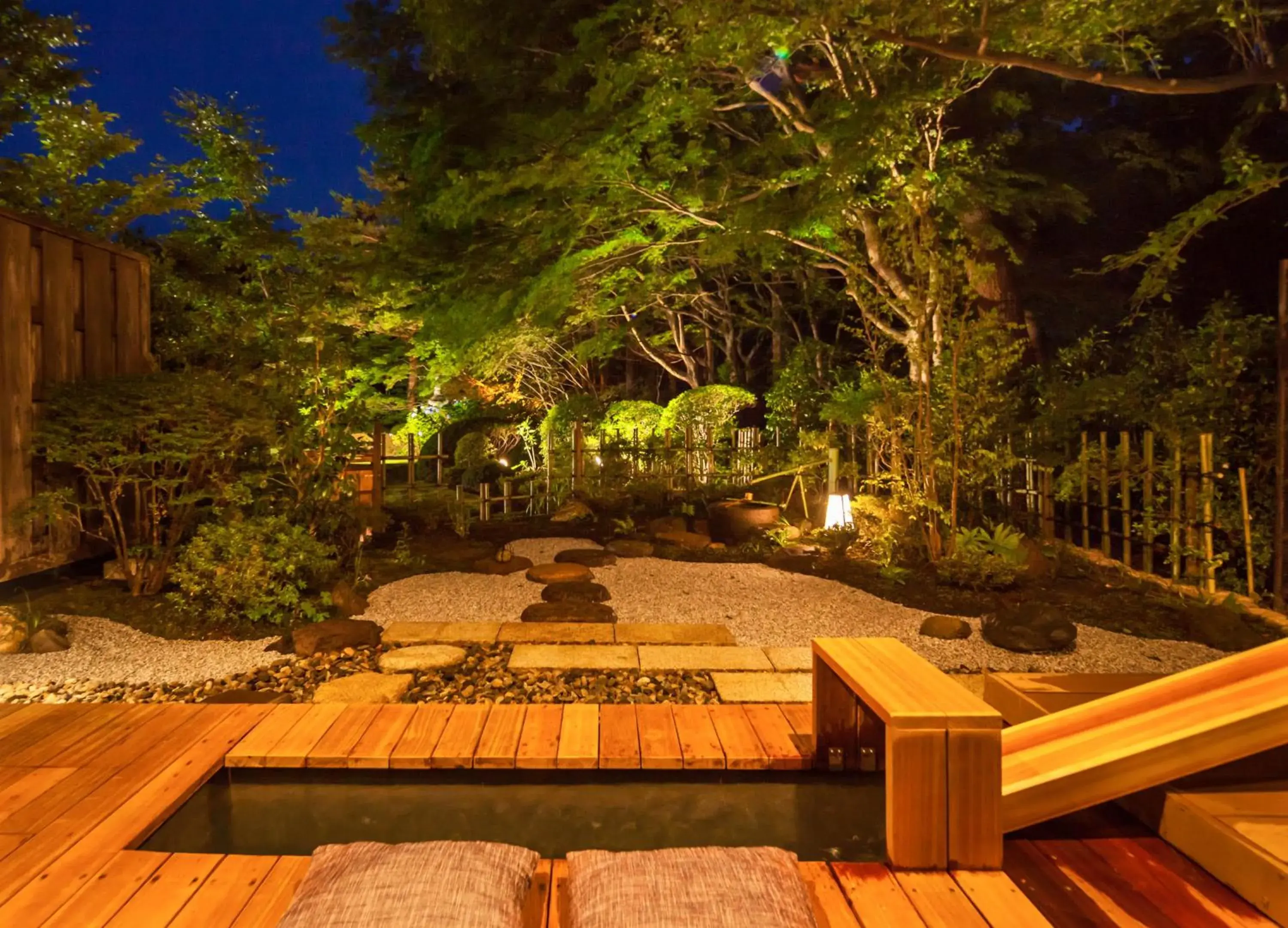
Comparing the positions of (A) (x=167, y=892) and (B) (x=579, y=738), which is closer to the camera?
(A) (x=167, y=892)

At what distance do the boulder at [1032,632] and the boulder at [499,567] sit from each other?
12.8ft

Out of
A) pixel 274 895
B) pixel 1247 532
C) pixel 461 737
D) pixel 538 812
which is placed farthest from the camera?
pixel 1247 532

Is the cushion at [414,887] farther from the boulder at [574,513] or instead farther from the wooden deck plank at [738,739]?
the boulder at [574,513]

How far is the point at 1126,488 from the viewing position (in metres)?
6.87

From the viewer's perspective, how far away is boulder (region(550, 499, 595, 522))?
962cm

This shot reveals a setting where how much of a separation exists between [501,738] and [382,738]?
46 cm

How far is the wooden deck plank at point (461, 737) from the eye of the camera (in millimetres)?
2898

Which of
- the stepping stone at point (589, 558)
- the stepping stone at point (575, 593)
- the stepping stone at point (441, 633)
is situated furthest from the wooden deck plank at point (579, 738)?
the stepping stone at point (589, 558)

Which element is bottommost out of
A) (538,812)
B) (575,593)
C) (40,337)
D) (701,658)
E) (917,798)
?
(538,812)

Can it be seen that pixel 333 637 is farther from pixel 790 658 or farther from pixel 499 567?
pixel 790 658

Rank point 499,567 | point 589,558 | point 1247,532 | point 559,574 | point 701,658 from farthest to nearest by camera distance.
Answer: point 589,558 < point 499,567 < point 559,574 < point 1247,532 < point 701,658

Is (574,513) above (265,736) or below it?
above

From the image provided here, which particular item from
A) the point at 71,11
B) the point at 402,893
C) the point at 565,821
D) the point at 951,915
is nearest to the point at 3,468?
the point at 565,821

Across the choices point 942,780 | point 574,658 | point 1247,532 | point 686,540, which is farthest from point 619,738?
point 686,540
